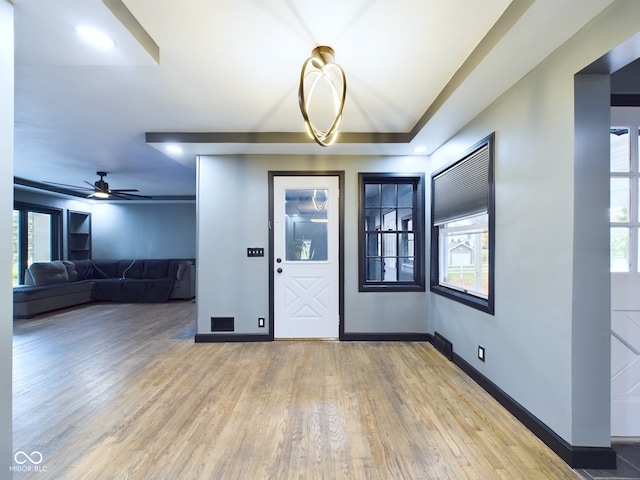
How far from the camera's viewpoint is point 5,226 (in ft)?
4.43

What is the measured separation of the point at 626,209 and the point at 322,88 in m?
2.16

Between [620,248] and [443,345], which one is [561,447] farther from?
[443,345]

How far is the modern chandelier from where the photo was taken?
1640mm

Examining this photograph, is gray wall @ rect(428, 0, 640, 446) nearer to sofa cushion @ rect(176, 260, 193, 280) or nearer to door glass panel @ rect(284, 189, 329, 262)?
door glass panel @ rect(284, 189, 329, 262)

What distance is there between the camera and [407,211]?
380 centimetres

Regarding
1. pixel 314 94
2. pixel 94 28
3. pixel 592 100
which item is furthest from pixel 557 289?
pixel 94 28

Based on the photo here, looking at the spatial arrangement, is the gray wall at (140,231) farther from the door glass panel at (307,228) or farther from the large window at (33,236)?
the door glass panel at (307,228)

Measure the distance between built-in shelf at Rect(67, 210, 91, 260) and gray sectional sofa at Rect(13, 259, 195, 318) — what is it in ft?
3.17

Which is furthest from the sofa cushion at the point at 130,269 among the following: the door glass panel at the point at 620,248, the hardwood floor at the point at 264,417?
the door glass panel at the point at 620,248

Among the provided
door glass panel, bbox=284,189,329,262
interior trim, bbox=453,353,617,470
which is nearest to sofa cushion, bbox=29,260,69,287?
door glass panel, bbox=284,189,329,262

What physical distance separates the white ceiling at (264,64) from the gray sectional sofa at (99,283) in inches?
124

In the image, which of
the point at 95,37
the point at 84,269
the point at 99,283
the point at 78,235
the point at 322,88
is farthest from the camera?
the point at 78,235

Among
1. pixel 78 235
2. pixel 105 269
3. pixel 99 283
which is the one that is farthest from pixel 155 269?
pixel 78 235

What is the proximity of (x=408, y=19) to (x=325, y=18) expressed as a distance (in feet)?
1.51
